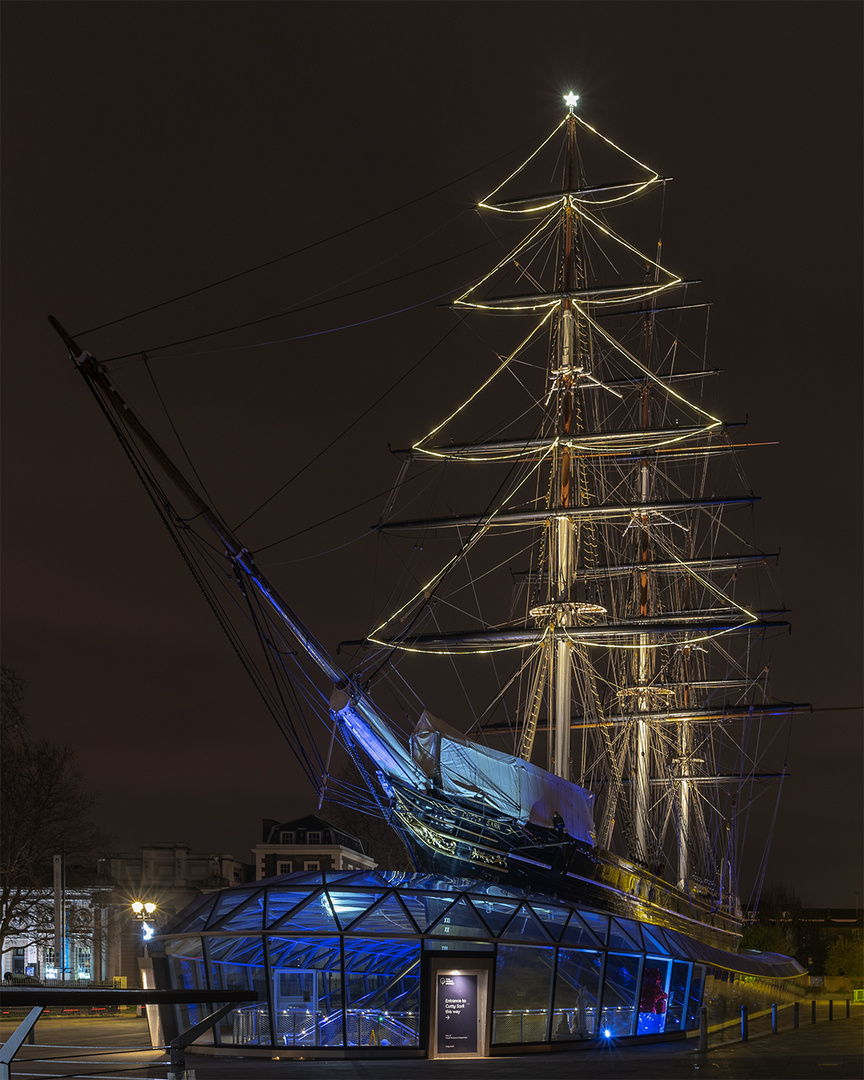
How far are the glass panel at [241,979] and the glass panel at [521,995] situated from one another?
4.60 meters

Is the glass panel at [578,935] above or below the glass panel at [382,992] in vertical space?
above

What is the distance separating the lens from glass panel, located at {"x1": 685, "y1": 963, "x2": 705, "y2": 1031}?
1233 inches

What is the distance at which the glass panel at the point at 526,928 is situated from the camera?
25250 mm

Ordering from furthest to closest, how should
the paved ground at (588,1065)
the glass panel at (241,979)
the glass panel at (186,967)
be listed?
1. the glass panel at (186,967)
2. the glass panel at (241,979)
3. the paved ground at (588,1065)

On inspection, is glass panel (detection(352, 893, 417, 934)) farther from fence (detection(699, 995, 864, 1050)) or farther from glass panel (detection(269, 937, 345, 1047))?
fence (detection(699, 995, 864, 1050))

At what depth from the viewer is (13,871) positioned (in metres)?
47.0

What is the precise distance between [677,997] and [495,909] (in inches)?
293

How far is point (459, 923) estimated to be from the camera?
81.9 ft

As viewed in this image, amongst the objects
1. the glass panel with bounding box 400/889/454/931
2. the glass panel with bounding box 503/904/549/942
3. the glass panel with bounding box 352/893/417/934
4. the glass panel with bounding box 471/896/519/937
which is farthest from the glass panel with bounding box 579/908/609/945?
the glass panel with bounding box 352/893/417/934

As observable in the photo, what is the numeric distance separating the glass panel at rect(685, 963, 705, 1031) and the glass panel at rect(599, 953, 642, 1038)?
3.98 meters

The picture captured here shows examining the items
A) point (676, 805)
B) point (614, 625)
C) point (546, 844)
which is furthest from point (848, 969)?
point (546, 844)

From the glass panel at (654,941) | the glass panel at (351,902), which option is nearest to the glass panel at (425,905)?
the glass panel at (351,902)

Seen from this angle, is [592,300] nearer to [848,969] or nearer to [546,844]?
[546,844]

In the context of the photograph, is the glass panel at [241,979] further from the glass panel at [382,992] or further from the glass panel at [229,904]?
the glass panel at [382,992]
